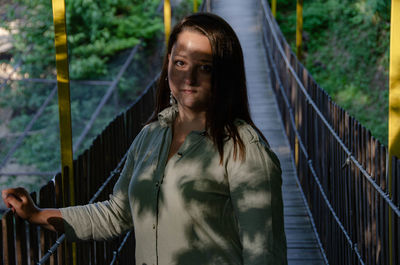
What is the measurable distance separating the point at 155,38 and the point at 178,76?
58.8 feet

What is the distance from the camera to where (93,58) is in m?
17.8

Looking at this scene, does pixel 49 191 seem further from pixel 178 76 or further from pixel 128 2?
pixel 128 2

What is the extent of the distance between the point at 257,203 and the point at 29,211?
75 cm

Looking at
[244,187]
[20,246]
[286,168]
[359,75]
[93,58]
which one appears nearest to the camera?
[244,187]

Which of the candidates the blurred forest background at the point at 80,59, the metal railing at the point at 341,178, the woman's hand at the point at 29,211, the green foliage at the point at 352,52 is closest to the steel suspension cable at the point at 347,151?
the metal railing at the point at 341,178

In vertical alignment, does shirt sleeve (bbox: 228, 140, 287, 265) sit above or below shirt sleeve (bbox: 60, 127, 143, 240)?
above

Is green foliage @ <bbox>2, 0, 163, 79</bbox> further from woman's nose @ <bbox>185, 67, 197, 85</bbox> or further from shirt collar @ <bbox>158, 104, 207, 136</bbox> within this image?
woman's nose @ <bbox>185, 67, 197, 85</bbox>

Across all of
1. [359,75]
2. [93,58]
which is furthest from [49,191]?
[93,58]

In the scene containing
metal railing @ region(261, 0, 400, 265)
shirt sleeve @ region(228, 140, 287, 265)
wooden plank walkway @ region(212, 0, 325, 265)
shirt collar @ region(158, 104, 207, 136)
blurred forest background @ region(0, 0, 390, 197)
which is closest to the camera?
shirt sleeve @ region(228, 140, 287, 265)

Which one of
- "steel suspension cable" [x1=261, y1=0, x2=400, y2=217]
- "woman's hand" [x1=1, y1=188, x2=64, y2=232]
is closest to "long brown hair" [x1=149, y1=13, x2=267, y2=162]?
"woman's hand" [x1=1, y1=188, x2=64, y2=232]

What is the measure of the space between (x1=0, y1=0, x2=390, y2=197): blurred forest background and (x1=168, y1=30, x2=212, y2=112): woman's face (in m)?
13.5

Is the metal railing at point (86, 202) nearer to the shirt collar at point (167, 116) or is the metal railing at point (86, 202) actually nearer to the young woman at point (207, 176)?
the young woman at point (207, 176)

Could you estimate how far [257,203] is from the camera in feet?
6.31

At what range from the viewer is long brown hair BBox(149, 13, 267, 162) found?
202 cm
